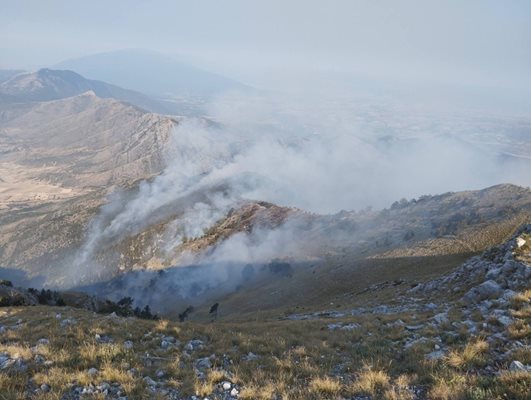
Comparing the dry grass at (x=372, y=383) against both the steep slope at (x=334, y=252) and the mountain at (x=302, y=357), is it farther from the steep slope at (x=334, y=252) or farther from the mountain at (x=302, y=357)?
the steep slope at (x=334, y=252)

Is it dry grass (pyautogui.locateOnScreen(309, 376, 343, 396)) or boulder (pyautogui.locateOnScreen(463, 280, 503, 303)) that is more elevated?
dry grass (pyautogui.locateOnScreen(309, 376, 343, 396))

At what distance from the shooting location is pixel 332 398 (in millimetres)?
11242

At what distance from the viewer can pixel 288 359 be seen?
14797 millimetres

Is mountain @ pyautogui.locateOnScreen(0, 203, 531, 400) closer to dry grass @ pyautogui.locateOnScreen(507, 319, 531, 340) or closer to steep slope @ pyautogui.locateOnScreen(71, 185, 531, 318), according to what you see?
dry grass @ pyautogui.locateOnScreen(507, 319, 531, 340)

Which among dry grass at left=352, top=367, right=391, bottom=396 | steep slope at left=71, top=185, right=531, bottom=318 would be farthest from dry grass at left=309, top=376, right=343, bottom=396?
steep slope at left=71, top=185, right=531, bottom=318

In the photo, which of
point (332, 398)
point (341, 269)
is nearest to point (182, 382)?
point (332, 398)

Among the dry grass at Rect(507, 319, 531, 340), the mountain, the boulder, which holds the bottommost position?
the boulder

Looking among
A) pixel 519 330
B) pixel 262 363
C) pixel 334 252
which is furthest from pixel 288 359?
pixel 334 252

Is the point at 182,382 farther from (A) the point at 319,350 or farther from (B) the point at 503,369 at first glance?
(B) the point at 503,369

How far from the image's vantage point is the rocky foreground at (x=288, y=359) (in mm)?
11398

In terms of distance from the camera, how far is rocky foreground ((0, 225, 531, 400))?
11.4 meters

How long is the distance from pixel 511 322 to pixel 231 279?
142 metres

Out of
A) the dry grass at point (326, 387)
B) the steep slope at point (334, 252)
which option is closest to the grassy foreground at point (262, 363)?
the dry grass at point (326, 387)

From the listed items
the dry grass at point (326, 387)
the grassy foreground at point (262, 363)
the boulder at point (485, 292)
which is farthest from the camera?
the boulder at point (485, 292)
